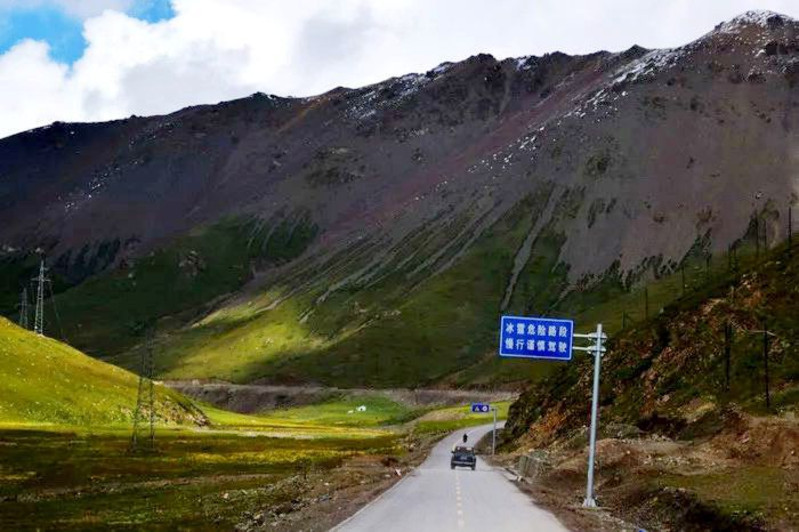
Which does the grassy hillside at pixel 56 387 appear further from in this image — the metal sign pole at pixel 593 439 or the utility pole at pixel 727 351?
the utility pole at pixel 727 351

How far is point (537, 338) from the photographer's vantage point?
169ft

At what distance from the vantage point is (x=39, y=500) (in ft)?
164

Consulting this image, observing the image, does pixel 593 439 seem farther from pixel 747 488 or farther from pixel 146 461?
pixel 146 461

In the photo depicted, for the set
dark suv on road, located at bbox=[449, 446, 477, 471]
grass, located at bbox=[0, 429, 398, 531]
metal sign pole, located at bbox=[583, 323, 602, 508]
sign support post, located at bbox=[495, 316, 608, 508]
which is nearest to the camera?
grass, located at bbox=[0, 429, 398, 531]

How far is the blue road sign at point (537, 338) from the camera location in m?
51.1

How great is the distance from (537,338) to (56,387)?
270ft

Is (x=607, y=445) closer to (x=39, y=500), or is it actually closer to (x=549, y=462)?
(x=549, y=462)

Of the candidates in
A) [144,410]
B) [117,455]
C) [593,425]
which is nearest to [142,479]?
[117,455]

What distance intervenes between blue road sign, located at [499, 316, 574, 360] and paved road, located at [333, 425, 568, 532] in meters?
8.08

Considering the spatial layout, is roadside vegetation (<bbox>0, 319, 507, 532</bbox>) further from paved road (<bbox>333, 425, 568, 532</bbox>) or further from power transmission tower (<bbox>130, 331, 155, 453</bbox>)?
paved road (<bbox>333, 425, 568, 532</bbox>)

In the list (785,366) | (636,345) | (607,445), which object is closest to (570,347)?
(607,445)

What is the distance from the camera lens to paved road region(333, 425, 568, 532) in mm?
34531

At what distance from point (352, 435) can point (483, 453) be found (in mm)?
41257

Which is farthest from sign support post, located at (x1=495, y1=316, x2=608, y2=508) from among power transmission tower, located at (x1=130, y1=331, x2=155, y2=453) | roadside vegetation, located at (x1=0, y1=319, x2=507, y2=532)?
power transmission tower, located at (x1=130, y1=331, x2=155, y2=453)
